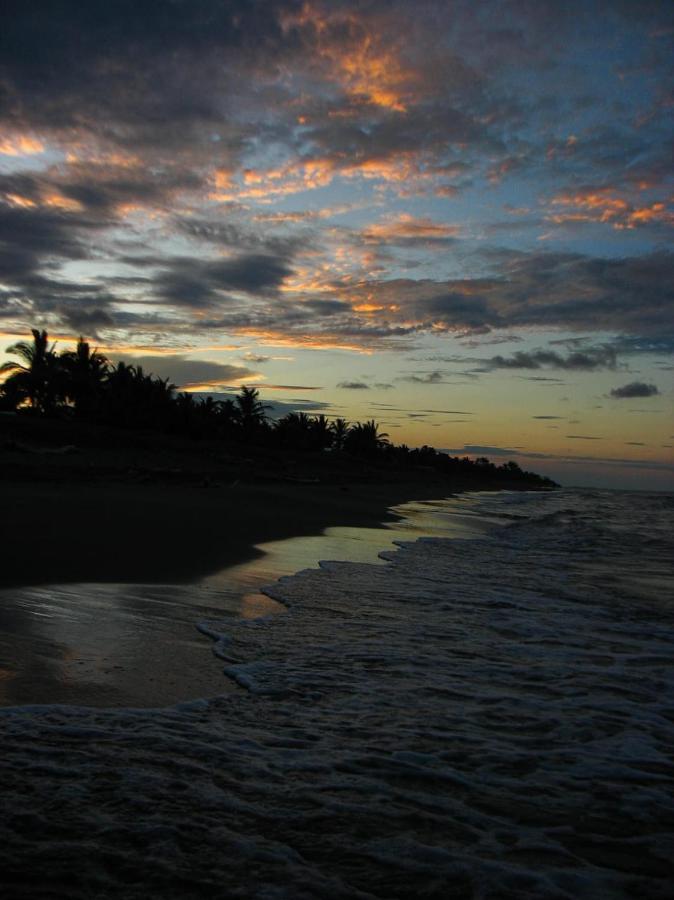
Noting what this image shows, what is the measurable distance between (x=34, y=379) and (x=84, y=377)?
3.45m

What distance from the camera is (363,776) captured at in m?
3.15

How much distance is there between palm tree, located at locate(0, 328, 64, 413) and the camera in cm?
4266

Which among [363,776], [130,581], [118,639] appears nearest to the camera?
[363,776]

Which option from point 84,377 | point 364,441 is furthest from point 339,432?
point 84,377

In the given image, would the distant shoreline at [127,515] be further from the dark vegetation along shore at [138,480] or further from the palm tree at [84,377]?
the palm tree at [84,377]

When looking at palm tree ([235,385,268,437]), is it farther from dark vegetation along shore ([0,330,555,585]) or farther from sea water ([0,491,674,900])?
sea water ([0,491,674,900])

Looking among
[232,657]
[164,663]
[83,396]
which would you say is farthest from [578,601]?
[83,396]

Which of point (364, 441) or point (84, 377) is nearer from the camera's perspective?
point (84, 377)

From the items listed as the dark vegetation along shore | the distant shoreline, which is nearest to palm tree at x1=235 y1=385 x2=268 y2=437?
the dark vegetation along shore

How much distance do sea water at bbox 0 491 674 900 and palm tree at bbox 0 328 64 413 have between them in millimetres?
41638

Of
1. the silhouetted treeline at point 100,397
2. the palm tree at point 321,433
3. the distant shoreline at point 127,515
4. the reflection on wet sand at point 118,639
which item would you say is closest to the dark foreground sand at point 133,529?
the distant shoreline at point 127,515

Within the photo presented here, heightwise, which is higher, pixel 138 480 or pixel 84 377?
pixel 84 377

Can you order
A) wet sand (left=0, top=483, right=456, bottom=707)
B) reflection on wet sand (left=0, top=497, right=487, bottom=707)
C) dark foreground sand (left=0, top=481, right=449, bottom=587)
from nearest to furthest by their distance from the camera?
1. reflection on wet sand (left=0, top=497, right=487, bottom=707)
2. wet sand (left=0, top=483, right=456, bottom=707)
3. dark foreground sand (left=0, top=481, right=449, bottom=587)

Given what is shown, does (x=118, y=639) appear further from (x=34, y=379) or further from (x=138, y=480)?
(x=34, y=379)
